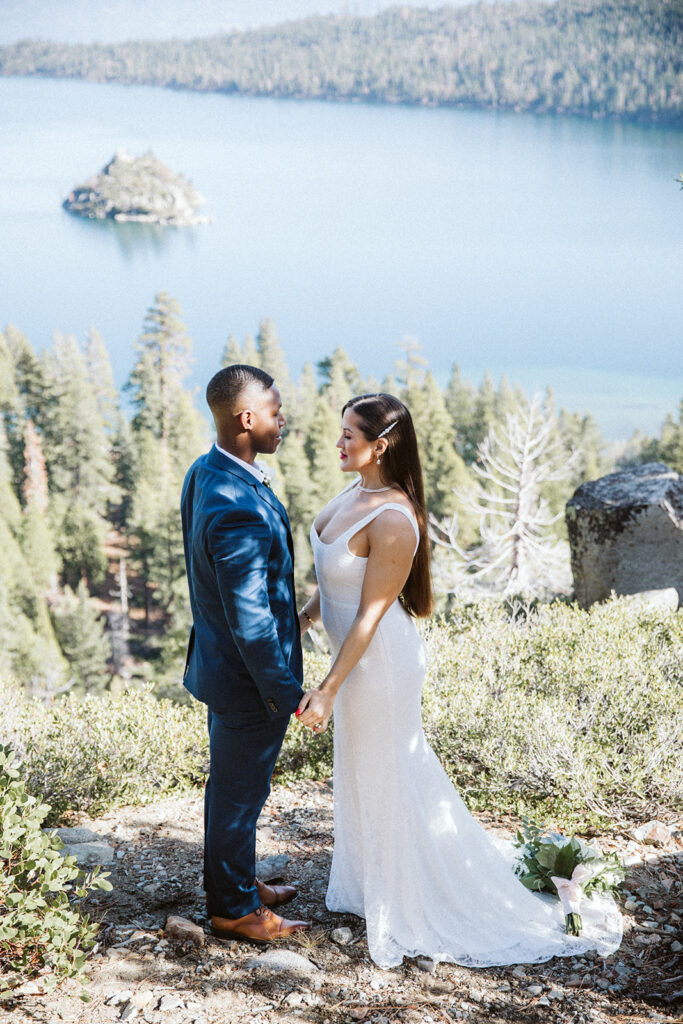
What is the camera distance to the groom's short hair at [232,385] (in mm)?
2867

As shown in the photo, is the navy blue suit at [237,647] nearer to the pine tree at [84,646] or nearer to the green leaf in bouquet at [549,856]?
the green leaf in bouquet at [549,856]

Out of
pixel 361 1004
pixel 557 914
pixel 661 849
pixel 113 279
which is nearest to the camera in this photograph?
pixel 361 1004

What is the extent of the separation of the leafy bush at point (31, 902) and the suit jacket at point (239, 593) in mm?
652

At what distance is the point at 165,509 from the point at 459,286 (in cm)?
10006

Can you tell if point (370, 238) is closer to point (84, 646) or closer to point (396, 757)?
point (84, 646)

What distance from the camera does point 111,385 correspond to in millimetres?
56219

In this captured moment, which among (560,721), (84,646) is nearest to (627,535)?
(560,721)

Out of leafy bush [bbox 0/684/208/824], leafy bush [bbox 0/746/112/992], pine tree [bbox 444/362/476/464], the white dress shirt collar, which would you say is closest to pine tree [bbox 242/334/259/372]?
pine tree [bbox 444/362/476/464]

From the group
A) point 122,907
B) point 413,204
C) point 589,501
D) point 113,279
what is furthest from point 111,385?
point 413,204

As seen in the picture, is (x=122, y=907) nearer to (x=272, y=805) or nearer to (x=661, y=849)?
(x=272, y=805)

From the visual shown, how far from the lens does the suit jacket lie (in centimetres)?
277

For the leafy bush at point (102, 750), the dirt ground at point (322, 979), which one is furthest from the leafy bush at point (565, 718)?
the leafy bush at point (102, 750)

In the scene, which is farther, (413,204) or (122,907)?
(413,204)

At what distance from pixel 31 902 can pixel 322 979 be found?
1016 mm
